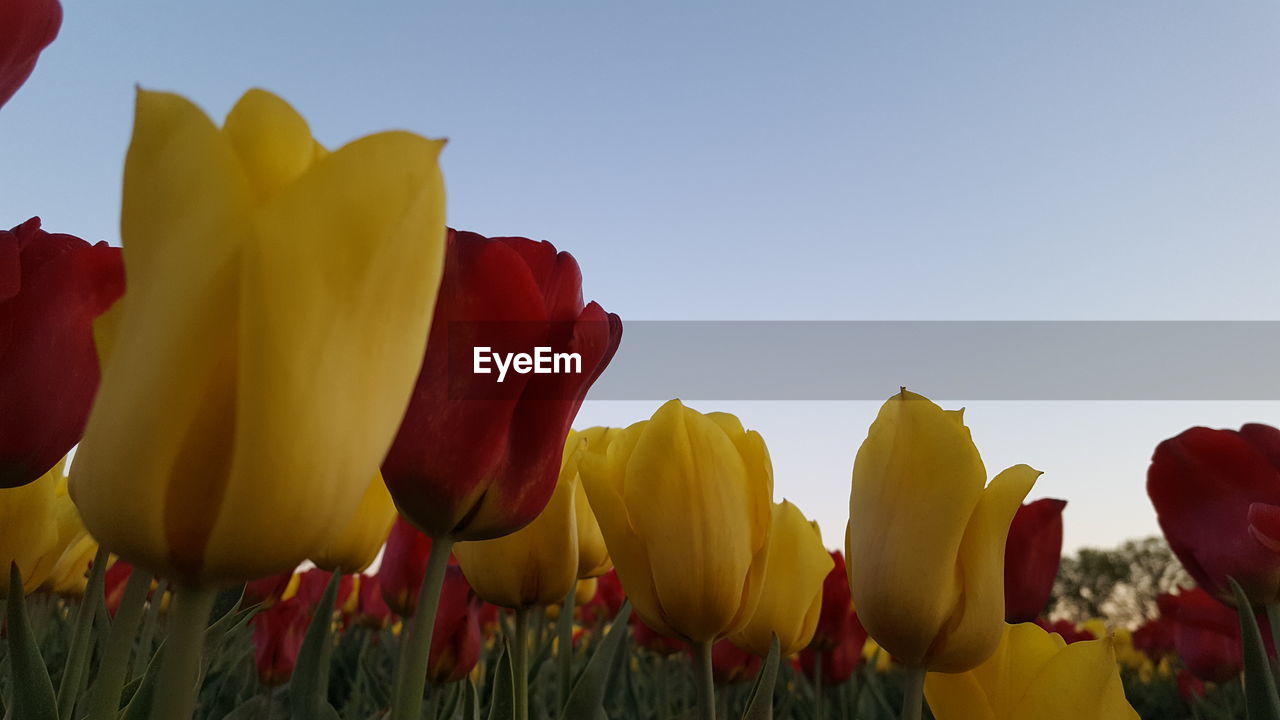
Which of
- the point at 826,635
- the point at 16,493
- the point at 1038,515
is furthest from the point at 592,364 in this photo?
the point at 826,635

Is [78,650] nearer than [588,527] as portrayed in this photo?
Yes

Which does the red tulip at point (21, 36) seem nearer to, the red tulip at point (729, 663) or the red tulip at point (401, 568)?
the red tulip at point (401, 568)

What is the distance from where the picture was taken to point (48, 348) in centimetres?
59

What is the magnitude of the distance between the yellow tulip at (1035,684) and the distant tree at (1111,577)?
1695cm

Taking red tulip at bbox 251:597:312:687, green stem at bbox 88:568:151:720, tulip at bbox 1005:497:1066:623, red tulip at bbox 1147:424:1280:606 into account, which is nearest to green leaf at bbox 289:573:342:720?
green stem at bbox 88:568:151:720

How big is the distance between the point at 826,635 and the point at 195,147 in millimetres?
1593

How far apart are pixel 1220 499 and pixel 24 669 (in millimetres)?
1142

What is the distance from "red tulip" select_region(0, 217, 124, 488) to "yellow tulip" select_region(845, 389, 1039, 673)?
58 cm

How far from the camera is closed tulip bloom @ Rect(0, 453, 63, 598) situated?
82 cm

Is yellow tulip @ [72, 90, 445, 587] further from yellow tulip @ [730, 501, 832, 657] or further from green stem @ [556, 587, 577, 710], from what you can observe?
green stem @ [556, 587, 577, 710]

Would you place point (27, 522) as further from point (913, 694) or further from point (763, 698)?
point (913, 694)

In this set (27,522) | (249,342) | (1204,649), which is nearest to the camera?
(249,342)

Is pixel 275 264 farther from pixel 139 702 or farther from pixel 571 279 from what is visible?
pixel 139 702

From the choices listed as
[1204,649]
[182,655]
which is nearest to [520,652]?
[182,655]
